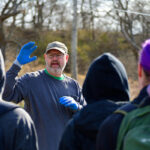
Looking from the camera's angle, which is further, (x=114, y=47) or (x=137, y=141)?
(x=114, y=47)

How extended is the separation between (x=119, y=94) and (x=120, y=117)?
0.28 meters

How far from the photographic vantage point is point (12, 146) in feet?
5.36

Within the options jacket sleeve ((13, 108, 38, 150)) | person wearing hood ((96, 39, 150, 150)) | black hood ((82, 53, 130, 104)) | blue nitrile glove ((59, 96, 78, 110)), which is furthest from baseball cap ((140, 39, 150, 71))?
blue nitrile glove ((59, 96, 78, 110))

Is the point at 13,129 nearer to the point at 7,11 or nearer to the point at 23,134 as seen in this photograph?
the point at 23,134

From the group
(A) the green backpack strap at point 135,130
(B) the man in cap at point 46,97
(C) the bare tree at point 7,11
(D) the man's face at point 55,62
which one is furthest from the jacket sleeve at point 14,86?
(C) the bare tree at point 7,11

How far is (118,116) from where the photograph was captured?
138 centimetres

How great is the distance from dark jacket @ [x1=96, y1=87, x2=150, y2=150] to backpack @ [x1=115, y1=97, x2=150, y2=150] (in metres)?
0.03

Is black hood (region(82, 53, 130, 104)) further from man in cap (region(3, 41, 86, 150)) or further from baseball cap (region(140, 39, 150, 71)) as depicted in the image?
man in cap (region(3, 41, 86, 150))

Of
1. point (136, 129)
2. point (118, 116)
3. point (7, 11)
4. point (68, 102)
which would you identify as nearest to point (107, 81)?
point (118, 116)

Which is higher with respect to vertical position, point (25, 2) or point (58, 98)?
point (25, 2)

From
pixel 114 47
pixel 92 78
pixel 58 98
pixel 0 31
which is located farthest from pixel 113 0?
pixel 92 78

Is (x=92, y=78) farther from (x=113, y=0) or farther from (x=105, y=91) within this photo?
(x=113, y=0)

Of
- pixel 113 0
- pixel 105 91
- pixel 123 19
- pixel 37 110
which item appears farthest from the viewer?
pixel 123 19

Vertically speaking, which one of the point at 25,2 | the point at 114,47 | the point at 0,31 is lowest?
the point at 114,47
